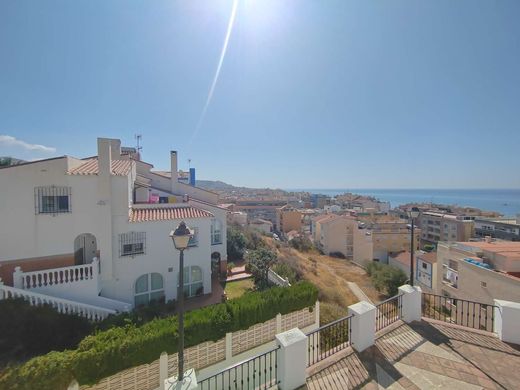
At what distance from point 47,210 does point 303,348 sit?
11927 millimetres

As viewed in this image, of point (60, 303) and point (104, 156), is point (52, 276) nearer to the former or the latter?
point (60, 303)

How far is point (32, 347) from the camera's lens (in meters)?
8.62

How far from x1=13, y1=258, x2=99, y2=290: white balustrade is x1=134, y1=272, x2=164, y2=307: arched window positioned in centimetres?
215

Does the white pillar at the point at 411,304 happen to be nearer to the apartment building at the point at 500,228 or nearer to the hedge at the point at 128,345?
A: the hedge at the point at 128,345

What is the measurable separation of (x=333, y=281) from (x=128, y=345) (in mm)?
22791

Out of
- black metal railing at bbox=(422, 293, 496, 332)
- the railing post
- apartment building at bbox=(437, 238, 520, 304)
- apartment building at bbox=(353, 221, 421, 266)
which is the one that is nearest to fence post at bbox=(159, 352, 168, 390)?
the railing post

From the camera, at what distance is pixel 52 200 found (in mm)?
10977

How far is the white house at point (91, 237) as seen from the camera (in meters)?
10.4

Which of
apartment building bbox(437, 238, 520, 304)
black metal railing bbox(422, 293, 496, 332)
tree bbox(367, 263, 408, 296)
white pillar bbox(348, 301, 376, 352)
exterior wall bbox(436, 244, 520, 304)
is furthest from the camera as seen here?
tree bbox(367, 263, 408, 296)

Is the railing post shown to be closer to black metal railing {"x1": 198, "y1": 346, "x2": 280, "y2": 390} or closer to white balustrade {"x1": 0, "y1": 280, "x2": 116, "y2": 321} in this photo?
white balustrade {"x1": 0, "y1": 280, "x2": 116, "y2": 321}

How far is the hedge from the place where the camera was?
6641 millimetres

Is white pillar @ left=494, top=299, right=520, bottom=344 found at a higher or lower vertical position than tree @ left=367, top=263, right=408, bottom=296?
higher

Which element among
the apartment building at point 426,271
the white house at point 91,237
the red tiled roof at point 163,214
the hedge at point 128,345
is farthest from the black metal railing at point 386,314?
the apartment building at point 426,271

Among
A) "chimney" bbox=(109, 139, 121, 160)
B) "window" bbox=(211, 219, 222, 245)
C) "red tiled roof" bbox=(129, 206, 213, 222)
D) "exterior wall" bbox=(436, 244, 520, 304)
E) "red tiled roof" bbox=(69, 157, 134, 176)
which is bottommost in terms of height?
"exterior wall" bbox=(436, 244, 520, 304)
